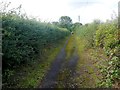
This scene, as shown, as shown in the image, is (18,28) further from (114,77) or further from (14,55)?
(114,77)

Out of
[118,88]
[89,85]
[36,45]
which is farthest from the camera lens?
[36,45]

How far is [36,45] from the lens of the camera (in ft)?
35.2

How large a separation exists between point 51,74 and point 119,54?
3.11 metres

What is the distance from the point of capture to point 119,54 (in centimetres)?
834

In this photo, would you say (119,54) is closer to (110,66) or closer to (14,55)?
(110,66)

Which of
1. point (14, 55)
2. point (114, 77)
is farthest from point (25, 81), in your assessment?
point (114, 77)

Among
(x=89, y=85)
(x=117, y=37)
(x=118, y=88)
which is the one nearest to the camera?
(x=118, y=88)

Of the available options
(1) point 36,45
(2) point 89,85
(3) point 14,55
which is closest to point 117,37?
(2) point 89,85

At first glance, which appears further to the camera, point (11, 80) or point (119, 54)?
point (119, 54)

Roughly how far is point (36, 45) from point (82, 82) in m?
4.13

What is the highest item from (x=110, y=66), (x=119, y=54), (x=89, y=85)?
(x=119, y=54)

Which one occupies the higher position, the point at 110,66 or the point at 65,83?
the point at 110,66

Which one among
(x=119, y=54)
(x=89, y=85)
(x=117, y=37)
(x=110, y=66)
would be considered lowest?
(x=89, y=85)

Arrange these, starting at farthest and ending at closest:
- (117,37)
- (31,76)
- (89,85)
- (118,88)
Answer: (117,37), (31,76), (89,85), (118,88)
